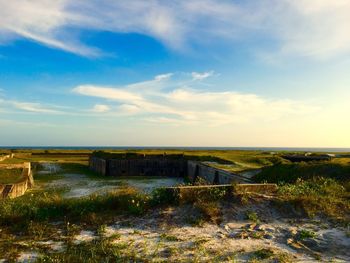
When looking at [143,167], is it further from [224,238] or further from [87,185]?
[224,238]

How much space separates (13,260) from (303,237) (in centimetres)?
633

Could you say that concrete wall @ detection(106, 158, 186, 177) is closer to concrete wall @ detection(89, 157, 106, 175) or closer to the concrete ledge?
concrete wall @ detection(89, 157, 106, 175)

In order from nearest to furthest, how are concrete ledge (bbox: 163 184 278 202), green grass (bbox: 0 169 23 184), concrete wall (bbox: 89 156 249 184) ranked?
concrete ledge (bbox: 163 184 278 202), green grass (bbox: 0 169 23 184), concrete wall (bbox: 89 156 249 184)

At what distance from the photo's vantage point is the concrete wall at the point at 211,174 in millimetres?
22259

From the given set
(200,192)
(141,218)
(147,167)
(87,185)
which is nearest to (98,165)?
(147,167)

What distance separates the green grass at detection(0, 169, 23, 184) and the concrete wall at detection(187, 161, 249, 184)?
11603mm

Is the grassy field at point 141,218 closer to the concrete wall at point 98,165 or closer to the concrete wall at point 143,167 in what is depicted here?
the concrete wall at point 143,167

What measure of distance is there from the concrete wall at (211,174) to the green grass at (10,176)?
1160 centimetres

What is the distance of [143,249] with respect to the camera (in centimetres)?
720

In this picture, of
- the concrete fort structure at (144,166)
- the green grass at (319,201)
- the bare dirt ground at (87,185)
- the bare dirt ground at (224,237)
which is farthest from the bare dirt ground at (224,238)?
the concrete fort structure at (144,166)

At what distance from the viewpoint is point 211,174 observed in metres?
28.1

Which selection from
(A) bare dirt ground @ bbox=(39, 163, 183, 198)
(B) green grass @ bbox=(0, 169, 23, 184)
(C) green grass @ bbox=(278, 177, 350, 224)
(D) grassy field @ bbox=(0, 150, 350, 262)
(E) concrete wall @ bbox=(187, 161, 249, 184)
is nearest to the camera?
(D) grassy field @ bbox=(0, 150, 350, 262)

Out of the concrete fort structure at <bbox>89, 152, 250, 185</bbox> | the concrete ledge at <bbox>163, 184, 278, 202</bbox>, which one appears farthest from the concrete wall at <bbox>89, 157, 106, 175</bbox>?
→ the concrete ledge at <bbox>163, 184, 278, 202</bbox>

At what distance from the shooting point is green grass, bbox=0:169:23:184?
21.5 m
